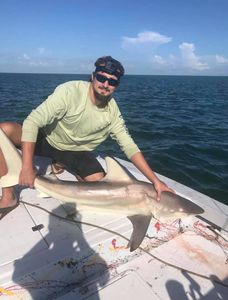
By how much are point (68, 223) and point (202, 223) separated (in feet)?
5.83

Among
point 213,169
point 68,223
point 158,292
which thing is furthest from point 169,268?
point 213,169

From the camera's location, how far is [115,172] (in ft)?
12.1

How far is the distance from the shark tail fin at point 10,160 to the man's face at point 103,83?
1329 millimetres

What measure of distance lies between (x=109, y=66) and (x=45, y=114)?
1016mm

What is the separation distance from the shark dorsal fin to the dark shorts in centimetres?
96

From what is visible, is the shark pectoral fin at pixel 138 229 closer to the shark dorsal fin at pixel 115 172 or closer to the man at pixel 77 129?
the man at pixel 77 129

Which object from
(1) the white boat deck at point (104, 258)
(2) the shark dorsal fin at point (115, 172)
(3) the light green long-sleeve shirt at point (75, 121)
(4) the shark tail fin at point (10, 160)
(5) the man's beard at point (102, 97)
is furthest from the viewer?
(5) the man's beard at point (102, 97)

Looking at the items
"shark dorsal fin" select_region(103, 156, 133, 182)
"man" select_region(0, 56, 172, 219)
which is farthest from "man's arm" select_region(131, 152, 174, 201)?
"shark dorsal fin" select_region(103, 156, 133, 182)

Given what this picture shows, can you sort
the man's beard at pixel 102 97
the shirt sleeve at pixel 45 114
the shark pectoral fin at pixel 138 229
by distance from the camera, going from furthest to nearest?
the man's beard at pixel 102 97
the shirt sleeve at pixel 45 114
the shark pectoral fin at pixel 138 229

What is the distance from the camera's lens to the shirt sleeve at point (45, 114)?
12.4 ft

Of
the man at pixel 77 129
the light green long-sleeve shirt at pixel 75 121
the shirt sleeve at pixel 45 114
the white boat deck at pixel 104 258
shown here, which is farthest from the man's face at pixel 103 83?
the white boat deck at pixel 104 258

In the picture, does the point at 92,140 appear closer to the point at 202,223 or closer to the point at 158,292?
Result: the point at 202,223

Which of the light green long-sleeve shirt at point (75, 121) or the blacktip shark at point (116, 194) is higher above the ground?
the light green long-sleeve shirt at point (75, 121)

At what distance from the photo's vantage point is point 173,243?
385cm
